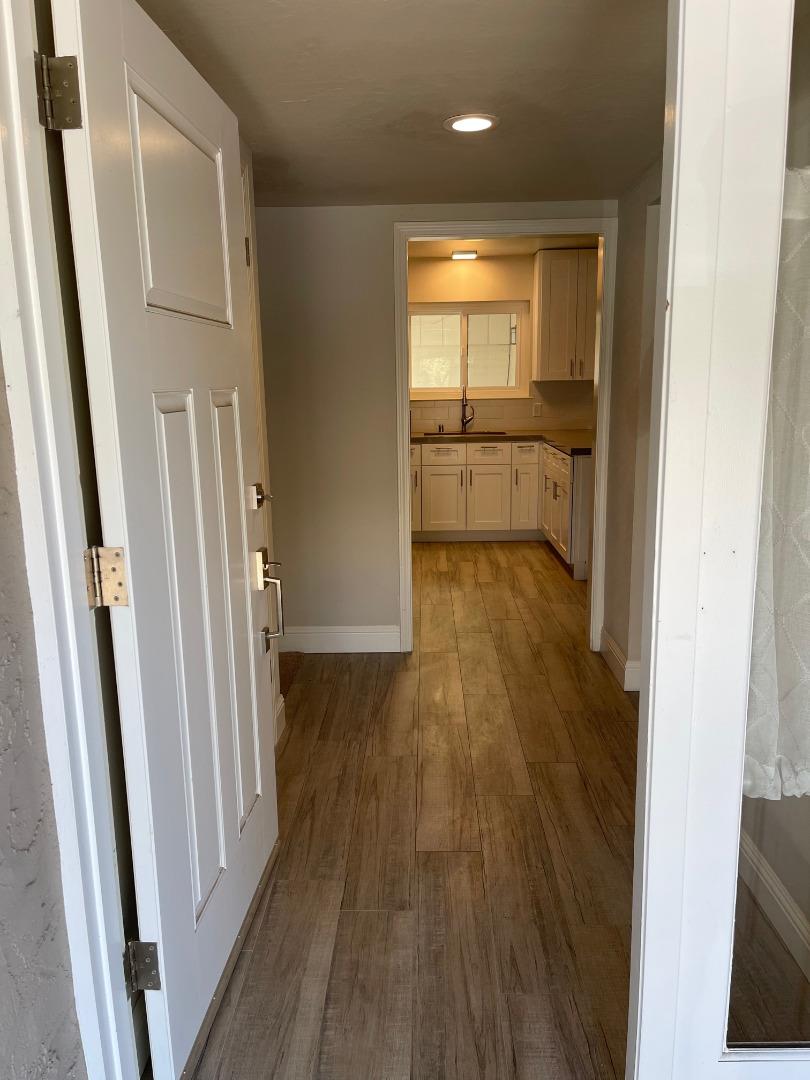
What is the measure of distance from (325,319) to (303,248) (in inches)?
14.1

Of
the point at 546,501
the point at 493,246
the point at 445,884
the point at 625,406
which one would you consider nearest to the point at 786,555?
the point at 445,884

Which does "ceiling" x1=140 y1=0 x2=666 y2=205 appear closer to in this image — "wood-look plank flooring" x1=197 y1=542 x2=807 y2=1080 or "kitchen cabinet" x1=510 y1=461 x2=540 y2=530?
"wood-look plank flooring" x1=197 y1=542 x2=807 y2=1080

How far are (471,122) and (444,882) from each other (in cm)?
239

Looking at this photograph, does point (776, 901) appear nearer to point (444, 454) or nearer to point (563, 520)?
point (563, 520)

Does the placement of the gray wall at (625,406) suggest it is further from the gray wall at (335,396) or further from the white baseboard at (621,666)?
the gray wall at (335,396)

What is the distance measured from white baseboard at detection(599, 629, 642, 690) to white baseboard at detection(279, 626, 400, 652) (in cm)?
113

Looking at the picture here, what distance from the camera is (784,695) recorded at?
1.34 m

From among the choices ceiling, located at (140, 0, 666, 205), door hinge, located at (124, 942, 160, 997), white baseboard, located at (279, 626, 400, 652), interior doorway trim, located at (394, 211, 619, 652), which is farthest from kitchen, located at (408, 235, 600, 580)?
door hinge, located at (124, 942, 160, 997)

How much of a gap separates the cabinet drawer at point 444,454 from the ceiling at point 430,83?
3.32m

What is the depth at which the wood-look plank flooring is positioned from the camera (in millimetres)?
1710

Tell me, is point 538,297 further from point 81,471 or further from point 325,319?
point 81,471

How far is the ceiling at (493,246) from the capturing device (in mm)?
6125

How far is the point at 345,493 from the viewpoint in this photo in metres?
4.07

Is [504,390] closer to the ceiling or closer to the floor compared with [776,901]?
closer to the ceiling
